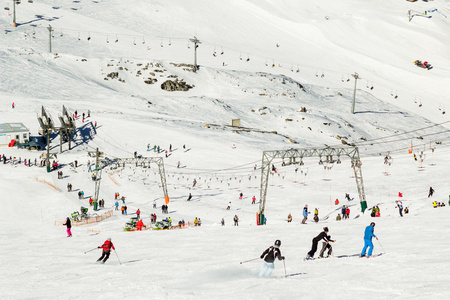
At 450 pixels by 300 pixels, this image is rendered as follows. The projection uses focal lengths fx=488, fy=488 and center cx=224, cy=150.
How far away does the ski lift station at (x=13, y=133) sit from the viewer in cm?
6388

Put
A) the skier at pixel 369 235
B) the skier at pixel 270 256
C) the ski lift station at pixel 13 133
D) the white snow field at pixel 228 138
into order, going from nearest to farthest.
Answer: the skier at pixel 270 256, the skier at pixel 369 235, the white snow field at pixel 228 138, the ski lift station at pixel 13 133

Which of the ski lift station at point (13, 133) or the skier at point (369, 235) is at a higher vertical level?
the ski lift station at point (13, 133)

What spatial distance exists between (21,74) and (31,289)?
289ft

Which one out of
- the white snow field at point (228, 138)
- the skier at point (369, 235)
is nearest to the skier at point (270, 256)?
the white snow field at point (228, 138)

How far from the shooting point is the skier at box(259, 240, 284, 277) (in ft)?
44.8

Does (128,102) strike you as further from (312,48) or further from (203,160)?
(312,48)

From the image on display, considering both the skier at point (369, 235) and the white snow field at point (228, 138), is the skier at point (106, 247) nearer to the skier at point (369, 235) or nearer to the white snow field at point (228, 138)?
the white snow field at point (228, 138)

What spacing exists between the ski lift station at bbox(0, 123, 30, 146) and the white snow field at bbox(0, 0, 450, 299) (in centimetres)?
147

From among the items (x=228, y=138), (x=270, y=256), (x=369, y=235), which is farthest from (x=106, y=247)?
(x=228, y=138)

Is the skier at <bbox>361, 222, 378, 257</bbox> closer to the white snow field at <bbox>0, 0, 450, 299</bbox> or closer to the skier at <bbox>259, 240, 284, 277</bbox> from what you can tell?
the white snow field at <bbox>0, 0, 450, 299</bbox>

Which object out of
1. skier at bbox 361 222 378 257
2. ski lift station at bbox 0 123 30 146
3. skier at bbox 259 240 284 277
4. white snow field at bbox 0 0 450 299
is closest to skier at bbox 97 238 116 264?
white snow field at bbox 0 0 450 299

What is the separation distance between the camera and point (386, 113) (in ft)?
338

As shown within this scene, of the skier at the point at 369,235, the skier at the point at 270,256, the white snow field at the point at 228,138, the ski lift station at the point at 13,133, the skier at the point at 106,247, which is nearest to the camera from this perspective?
the skier at the point at 270,256

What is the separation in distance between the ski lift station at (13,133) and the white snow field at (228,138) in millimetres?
1471
